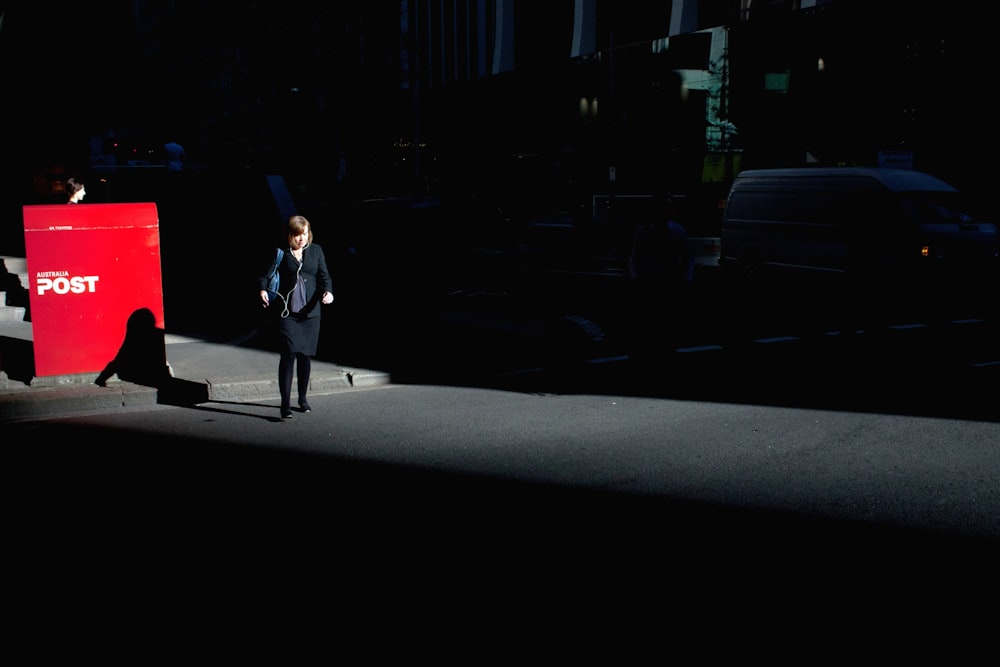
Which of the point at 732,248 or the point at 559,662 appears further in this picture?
the point at 732,248

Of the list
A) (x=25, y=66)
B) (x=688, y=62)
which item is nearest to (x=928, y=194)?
(x=25, y=66)

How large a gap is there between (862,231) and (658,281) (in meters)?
6.04

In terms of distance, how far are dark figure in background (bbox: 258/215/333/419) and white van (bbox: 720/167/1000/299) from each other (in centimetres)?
936

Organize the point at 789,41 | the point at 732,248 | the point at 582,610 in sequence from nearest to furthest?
the point at 582,610 → the point at 732,248 → the point at 789,41

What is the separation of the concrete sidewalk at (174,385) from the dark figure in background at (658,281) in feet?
9.23

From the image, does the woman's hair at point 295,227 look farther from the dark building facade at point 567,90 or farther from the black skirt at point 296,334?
the dark building facade at point 567,90

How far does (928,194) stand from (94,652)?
642 inches

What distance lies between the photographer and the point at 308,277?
26.9 feet

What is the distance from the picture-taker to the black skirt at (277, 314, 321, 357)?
8.12 meters

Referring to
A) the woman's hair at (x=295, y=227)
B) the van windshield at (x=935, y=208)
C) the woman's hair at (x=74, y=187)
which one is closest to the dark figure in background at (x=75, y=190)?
the woman's hair at (x=74, y=187)

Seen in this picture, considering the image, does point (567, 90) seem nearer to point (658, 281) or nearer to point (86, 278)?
point (658, 281)

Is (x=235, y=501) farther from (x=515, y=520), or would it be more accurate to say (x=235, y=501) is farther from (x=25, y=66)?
(x=25, y=66)

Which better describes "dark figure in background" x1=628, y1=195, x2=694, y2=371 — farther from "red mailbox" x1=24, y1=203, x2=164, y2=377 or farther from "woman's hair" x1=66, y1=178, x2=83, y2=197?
"woman's hair" x1=66, y1=178, x2=83, y2=197

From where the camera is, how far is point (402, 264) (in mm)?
15547
